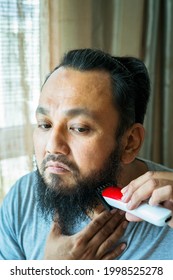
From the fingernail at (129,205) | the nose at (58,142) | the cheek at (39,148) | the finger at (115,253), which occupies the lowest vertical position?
the finger at (115,253)

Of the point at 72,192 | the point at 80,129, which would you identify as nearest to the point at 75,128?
the point at 80,129

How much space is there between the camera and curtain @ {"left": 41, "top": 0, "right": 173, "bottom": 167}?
2.21ft

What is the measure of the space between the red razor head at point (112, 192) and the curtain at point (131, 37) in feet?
0.79

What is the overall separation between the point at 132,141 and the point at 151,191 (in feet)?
0.49

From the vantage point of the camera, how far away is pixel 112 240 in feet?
1.94

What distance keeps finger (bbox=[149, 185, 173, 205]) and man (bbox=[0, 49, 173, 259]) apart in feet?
0.40

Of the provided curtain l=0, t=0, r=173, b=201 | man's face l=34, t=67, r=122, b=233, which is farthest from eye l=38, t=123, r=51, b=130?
curtain l=0, t=0, r=173, b=201

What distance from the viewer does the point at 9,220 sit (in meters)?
0.68

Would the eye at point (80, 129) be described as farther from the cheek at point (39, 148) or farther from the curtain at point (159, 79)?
the curtain at point (159, 79)

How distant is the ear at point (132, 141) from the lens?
61 cm

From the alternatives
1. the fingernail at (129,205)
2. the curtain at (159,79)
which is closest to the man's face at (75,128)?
the fingernail at (129,205)

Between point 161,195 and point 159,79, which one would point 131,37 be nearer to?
point 159,79

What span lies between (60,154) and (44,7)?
32 centimetres

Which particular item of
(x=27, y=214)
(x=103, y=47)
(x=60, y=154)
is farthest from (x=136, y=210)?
(x=103, y=47)
